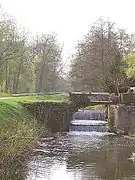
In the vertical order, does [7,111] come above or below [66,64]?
below

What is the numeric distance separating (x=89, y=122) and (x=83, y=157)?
58.3ft

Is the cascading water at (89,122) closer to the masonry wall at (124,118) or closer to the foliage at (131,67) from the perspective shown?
the masonry wall at (124,118)

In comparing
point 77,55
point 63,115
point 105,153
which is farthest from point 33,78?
point 105,153

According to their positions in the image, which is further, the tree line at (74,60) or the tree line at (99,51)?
the tree line at (99,51)

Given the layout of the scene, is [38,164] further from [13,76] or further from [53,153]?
[13,76]

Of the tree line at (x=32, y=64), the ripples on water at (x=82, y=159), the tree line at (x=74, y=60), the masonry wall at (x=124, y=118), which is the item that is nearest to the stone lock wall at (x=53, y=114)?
the ripples on water at (x=82, y=159)

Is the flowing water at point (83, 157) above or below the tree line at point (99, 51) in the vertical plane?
below

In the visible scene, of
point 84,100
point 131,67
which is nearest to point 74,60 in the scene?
point 131,67

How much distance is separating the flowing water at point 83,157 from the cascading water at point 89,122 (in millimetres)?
519

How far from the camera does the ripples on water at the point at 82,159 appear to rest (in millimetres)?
19688

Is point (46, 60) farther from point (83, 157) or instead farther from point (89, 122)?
point (83, 157)

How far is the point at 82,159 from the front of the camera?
24094 mm

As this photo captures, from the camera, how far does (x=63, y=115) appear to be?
40.5 meters

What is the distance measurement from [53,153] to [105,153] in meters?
3.23
